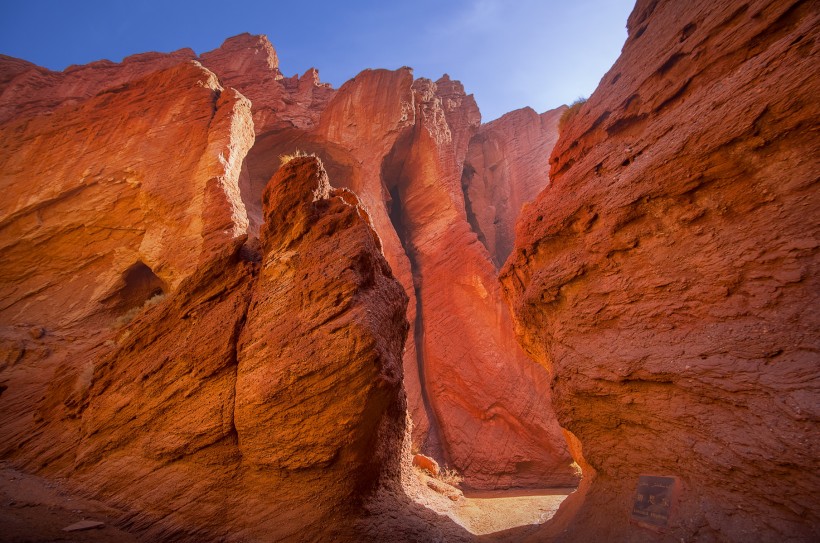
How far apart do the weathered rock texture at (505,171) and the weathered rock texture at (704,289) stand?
21.5m

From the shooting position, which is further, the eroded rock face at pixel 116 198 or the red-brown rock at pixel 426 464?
the red-brown rock at pixel 426 464

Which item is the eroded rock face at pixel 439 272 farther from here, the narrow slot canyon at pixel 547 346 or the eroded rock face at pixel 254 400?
the eroded rock face at pixel 254 400

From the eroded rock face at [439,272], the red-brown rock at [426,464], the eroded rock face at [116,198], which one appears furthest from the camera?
the eroded rock face at [439,272]

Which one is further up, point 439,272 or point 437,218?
point 437,218

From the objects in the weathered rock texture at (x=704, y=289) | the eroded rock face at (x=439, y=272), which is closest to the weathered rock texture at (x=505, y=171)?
the eroded rock face at (x=439, y=272)

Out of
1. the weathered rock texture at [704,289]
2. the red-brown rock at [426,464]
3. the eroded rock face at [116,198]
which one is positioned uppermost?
the eroded rock face at [116,198]

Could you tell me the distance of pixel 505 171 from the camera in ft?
108

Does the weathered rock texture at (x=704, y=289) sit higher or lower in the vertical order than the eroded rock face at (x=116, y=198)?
lower

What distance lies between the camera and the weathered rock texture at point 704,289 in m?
3.58

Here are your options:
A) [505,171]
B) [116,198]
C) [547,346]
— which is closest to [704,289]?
[547,346]

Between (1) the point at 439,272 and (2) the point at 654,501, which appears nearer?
(2) the point at 654,501

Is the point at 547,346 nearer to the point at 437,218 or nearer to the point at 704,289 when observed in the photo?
the point at 704,289

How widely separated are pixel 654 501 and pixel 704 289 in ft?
9.66

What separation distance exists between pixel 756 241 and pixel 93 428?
11792 millimetres
